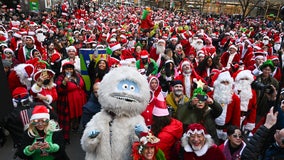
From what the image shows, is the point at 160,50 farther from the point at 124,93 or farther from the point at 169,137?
the point at 124,93

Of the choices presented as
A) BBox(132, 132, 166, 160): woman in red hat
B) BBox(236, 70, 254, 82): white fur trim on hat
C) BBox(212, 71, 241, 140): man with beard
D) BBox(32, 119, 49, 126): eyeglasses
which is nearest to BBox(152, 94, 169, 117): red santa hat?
BBox(132, 132, 166, 160): woman in red hat

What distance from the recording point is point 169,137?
3590mm

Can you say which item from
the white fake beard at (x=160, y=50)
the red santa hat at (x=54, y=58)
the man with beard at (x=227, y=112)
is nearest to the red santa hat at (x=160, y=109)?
the man with beard at (x=227, y=112)

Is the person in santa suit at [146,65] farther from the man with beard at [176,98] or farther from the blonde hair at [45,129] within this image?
the blonde hair at [45,129]

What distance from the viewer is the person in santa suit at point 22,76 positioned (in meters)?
5.34

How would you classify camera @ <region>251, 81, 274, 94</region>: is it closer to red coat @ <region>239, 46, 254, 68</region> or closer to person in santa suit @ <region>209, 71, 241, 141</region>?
person in santa suit @ <region>209, 71, 241, 141</region>

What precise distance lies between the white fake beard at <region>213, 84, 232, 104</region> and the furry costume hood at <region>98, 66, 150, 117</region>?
1.90m

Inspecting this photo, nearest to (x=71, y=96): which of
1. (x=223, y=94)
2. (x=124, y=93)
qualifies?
(x=124, y=93)

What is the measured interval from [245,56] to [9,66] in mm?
8624

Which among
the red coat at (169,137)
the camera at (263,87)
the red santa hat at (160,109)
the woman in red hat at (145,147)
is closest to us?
the woman in red hat at (145,147)

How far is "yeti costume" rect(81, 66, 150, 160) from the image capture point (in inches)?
122

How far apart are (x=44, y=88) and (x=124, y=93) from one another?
7.53 ft

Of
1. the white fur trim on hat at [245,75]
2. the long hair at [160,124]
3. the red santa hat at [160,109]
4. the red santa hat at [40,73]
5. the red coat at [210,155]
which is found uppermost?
the red santa hat at [40,73]

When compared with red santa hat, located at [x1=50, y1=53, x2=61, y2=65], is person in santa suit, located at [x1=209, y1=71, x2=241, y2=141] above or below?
below
